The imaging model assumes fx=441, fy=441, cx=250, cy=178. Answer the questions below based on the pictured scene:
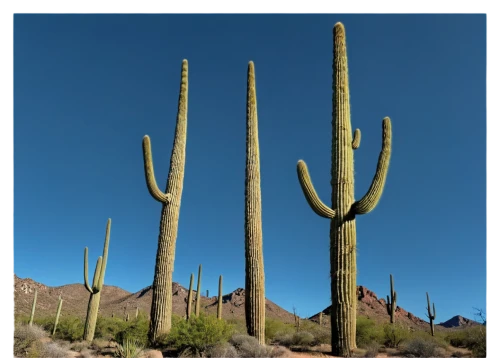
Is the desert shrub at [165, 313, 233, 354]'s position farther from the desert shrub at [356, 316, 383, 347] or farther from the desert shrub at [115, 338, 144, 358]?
the desert shrub at [356, 316, 383, 347]

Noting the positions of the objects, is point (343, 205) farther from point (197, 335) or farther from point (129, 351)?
point (129, 351)

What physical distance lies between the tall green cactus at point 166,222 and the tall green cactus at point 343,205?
4.71 meters

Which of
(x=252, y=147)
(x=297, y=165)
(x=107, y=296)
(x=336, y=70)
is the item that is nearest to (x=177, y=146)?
(x=252, y=147)

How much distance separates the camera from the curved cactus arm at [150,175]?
14197 mm

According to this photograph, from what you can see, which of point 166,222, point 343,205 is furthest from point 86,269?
point 343,205

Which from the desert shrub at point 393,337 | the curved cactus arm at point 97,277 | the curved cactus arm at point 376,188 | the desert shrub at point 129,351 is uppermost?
the curved cactus arm at point 376,188

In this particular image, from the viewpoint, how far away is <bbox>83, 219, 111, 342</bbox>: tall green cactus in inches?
780

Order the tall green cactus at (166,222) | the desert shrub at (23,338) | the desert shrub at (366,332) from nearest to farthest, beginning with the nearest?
the desert shrub at (23,338) < the tall green cactus at (166,222) < the desert shrub at (366,332)

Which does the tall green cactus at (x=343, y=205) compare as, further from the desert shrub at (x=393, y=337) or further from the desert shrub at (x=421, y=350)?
the desert shrub at (x=393, y=337)

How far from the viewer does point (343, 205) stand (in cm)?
1134

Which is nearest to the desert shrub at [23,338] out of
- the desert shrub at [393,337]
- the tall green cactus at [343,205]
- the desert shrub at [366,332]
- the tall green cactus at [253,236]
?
the tall green cactus at [253,236]

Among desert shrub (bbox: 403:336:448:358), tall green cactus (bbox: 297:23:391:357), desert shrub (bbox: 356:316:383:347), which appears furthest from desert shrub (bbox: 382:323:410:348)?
tall green cactus (bbox: 297:23:391:357)

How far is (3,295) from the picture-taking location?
25.0 feet

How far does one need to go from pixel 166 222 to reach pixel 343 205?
5897 mm
